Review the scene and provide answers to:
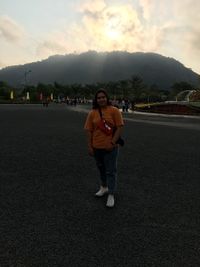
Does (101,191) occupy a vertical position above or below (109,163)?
below

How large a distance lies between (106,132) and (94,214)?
1.24 meters

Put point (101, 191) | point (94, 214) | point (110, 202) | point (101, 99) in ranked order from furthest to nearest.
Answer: point (101, 191) < point (110, 202) < point (101, 99) < point (94, 214)

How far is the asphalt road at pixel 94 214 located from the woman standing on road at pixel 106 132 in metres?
0.54

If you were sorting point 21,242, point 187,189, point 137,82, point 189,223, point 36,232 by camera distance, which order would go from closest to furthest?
point 21,242 → point 36,232 → point 189,223 → point 187,189 → point 137,82

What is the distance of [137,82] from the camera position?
163625 mm

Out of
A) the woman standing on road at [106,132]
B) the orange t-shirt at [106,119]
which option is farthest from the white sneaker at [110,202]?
the orange t-shirt at [106,119]

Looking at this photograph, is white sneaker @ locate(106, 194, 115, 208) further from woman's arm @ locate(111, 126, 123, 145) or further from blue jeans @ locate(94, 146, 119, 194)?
woman's arm @ locate(111, 126, 123, 145)

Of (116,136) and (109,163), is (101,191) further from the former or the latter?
(116,136)

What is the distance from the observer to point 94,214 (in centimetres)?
609

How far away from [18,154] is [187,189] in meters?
5.70

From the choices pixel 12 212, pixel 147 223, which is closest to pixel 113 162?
A: pixel 147 223

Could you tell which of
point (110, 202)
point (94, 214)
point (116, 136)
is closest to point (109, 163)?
point (116, 136)

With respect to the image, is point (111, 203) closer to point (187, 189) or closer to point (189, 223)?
point (189, 223)

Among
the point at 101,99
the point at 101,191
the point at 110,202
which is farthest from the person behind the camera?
the point at 101,191
